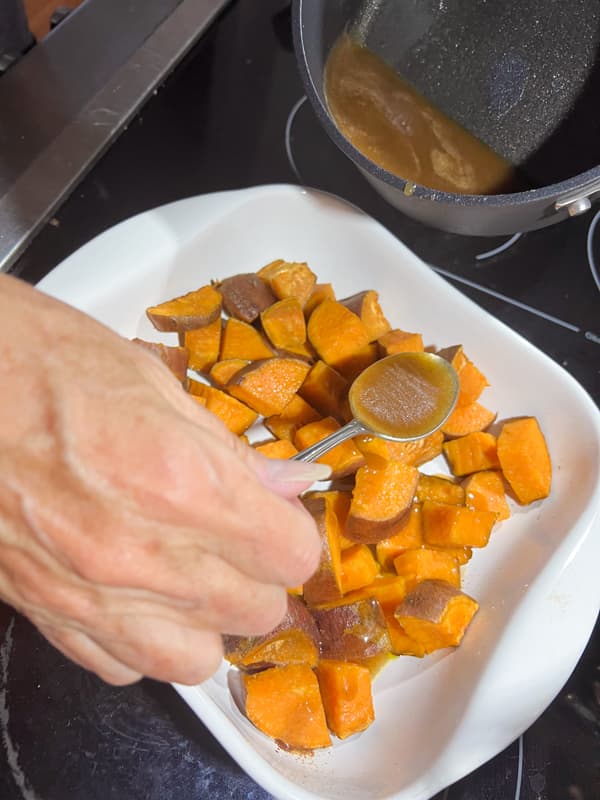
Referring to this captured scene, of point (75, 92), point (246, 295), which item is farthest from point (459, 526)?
point (75, 92)

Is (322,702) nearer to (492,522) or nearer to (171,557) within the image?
(492,522)

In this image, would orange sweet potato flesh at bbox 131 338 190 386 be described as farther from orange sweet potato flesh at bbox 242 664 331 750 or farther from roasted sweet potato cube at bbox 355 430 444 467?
orange sweet potato flesh at bbox 242 664 331 750

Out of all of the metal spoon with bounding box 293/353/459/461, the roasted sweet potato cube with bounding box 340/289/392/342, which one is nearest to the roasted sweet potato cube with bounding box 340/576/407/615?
the metal spoon with bounding box 293/353/459/461

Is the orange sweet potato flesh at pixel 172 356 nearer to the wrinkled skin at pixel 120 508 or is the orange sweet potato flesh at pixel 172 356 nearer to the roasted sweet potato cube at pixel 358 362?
the roasted sweet potato cube at pixel 358 362

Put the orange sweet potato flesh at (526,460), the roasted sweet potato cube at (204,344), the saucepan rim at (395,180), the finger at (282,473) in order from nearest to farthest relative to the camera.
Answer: the finger at (282,473)
the saucepan rim at (395,180)
the orange sweet potato flesh at (526,460)
the roasted sweet potato cube at (204,344)

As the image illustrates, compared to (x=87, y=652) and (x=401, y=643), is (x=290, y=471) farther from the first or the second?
(x=401, y=643)

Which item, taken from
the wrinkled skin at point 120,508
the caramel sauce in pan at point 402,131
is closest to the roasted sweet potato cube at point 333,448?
the caramel sauce in pan at point 402,131
